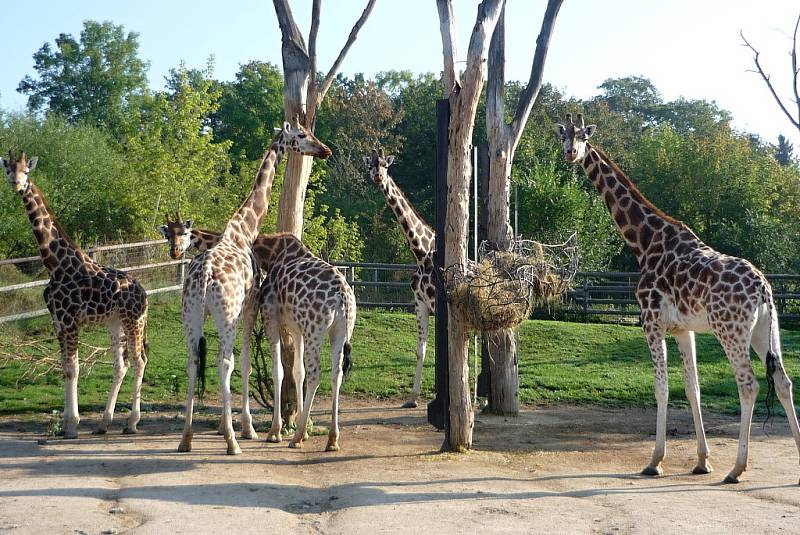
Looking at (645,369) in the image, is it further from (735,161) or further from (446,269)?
(735,161)

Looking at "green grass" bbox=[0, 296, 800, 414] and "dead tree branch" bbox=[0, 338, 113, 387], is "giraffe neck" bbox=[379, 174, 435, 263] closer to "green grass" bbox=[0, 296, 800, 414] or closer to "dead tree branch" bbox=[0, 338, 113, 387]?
"green grass" bbox=[0, 296, 800, 414]

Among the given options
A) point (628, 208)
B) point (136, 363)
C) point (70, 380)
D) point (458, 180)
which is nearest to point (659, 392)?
point (628, 208)

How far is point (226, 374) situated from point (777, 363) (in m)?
5.67

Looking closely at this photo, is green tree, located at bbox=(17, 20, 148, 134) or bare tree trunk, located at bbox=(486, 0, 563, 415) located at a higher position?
green tree, located at bbox=(17, 20, 148, 134)

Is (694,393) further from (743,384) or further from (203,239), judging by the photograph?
(203,239)

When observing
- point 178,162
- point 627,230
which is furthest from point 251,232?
point 178,162

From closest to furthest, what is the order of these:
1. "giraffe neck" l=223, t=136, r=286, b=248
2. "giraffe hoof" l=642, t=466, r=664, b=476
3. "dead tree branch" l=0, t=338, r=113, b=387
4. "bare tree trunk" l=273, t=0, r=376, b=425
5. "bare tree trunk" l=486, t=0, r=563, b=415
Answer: "giraffe hoof" l=642, t=466, r=664, b=476
"giraffe neck" l=223, t=136, r=286, b=248
"bare tree trunk" l=273, t=0, r=376, b=425
"bare tree trunk" l=486, t=0, r=563, b=415
"dead tree branch" l=0, t=338, r=113, b=387

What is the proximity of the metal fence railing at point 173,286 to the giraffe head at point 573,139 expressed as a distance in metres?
5.73

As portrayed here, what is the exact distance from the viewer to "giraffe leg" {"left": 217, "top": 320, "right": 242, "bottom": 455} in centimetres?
940

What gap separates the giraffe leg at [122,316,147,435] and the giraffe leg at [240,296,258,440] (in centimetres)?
138

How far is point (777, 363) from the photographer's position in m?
8.67

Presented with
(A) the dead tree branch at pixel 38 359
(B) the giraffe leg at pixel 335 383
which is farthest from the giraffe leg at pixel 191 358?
(A) the dead tree branch at pixel 38 359

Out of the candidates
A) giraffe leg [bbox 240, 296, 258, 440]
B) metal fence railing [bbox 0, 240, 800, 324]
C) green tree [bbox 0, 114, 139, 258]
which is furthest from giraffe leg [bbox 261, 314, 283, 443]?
green tree [bbox 0, 114, 139, 258]

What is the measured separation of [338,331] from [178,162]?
18.7 m
